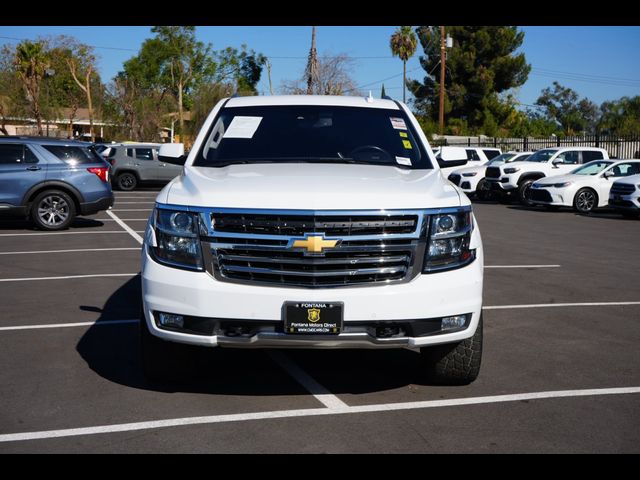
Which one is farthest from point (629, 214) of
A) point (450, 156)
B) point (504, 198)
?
point (450, 156)

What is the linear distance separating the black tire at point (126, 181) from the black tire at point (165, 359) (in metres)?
26.0

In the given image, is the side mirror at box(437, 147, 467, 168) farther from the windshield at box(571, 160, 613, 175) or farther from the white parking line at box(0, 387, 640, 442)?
the windshield at box(571, 160, 613, 175)

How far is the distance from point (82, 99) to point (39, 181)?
63.2 metres

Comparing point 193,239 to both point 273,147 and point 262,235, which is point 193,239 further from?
point 273,147

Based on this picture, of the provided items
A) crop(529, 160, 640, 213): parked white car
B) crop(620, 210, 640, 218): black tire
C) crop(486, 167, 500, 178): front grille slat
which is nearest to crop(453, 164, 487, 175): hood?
crop(486, 167, 500, 178): front grille slat

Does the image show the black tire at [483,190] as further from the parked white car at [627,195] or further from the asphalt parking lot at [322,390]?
the asphalt parking lot at [322,390]

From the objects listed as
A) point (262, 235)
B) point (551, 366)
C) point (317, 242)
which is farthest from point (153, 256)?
point (551, 366)

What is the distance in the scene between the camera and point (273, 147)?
238 inches

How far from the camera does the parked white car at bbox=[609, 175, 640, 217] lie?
20.0m

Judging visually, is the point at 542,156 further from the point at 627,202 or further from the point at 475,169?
the point at 627,202

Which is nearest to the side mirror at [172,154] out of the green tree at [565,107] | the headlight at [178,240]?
the headlight at [178,240]

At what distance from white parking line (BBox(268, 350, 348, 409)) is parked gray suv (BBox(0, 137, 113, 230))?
10421 millimetres

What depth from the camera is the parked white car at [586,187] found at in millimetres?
22141
